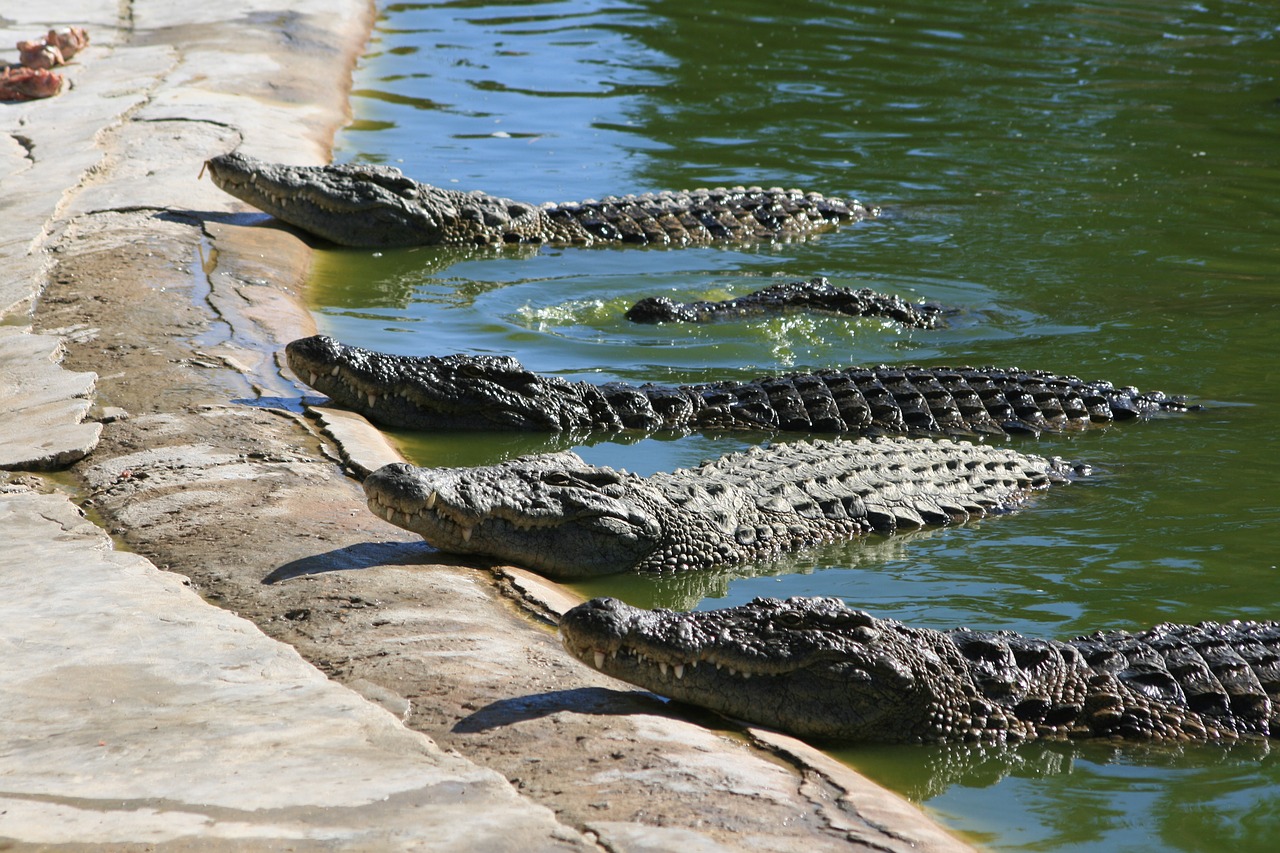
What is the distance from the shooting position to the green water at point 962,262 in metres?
5.17

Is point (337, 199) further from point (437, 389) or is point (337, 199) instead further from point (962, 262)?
point (962, 262)

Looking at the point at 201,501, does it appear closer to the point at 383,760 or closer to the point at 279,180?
the point at 383,760

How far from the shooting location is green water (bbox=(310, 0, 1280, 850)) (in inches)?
203

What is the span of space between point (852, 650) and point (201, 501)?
2.34m

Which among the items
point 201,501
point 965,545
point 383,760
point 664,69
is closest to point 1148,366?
point 965,545

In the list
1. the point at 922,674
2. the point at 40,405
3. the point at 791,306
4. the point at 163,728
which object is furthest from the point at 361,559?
the point at 791,306

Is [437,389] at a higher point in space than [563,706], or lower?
lower

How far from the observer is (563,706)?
3742mm

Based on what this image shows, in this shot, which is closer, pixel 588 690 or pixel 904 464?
pixel 588 690

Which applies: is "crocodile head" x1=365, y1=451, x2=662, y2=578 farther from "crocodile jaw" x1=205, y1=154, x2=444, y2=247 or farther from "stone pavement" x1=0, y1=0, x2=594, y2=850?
"crocodile jaw" x1=205, y1=154, x2=444, y2=247

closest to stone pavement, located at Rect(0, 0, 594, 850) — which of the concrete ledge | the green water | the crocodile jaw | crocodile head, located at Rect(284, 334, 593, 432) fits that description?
the concrete ledge

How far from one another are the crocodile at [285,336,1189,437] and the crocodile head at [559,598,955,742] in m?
3.23

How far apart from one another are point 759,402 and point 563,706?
382 centimetres

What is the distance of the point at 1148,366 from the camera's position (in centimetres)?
843
